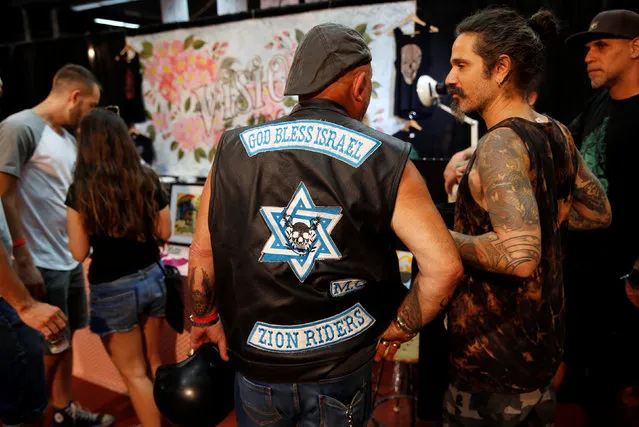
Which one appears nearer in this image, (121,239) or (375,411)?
(121,239)

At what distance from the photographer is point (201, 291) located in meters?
1.41

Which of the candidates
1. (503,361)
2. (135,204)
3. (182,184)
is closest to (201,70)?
(182,184)

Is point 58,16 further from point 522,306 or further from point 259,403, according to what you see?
point 522,306

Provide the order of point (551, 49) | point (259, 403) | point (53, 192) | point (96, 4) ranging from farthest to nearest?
point (96, 4) < point (551, 49) < point (53, 192) < point (259, 403)

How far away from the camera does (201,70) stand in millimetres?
3816

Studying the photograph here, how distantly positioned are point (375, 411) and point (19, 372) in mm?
1873

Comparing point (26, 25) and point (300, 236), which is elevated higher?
point (26, 25)

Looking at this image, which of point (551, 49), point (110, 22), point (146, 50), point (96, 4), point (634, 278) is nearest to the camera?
point (634, 278)

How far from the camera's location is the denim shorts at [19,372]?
1700 millimetres

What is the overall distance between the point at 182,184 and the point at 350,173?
2945mm

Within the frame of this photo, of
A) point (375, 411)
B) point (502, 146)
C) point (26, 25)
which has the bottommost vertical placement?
point (375, 411)

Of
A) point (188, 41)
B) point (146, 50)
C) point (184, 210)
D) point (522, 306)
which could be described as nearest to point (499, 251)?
point (522, 306)

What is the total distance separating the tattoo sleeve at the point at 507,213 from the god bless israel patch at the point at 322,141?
0.33 m

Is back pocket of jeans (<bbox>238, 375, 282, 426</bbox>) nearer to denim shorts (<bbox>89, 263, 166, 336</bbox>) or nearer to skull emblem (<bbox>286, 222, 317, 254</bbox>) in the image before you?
skull emblem (<bbox>286, 222, 317, 254</bbox>)
